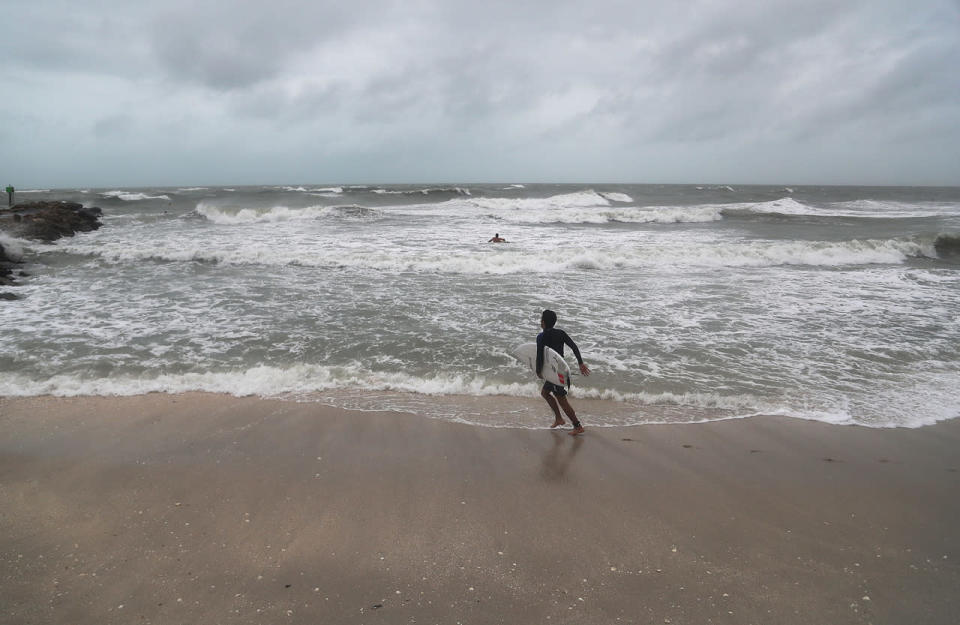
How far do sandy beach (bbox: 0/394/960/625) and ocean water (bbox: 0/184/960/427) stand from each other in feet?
2.30

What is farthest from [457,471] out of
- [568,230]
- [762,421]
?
[568,230]

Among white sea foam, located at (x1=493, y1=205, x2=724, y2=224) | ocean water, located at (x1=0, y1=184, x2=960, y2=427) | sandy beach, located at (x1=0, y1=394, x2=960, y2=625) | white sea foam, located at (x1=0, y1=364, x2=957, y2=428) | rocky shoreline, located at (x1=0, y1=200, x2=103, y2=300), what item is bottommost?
sandy beach, located at (x1=0, y1=394, x2=960, y2=625)

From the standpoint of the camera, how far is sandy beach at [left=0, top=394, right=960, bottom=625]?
2809 mm

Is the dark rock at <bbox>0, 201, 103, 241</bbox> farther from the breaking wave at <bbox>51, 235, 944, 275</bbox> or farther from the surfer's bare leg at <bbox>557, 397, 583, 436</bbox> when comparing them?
the surfer's bare leg at <bbox>557, 397, 583, 436</bbox>

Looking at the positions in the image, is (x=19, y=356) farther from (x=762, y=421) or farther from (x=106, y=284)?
(x=762, y=421)

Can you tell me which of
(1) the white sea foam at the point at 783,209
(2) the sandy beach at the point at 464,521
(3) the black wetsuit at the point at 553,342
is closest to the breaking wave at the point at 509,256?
(3) the black wetsuit at the point at 553,342

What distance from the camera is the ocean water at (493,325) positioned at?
5.88 metres

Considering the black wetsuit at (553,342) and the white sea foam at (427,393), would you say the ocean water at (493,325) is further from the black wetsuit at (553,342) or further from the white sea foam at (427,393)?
the black wetsuit at (553,342)

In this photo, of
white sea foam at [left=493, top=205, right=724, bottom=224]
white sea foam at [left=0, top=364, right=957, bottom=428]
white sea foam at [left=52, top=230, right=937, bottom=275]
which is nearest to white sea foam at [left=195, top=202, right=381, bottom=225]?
white sea foam at [left=493, top=205, right=724, bottom=224]

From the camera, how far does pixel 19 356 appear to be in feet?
22.5

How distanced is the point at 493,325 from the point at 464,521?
5326 mm

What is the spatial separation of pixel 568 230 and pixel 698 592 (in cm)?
2404

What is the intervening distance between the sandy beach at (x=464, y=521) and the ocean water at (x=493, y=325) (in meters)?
0.70

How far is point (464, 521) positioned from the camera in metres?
3.53
